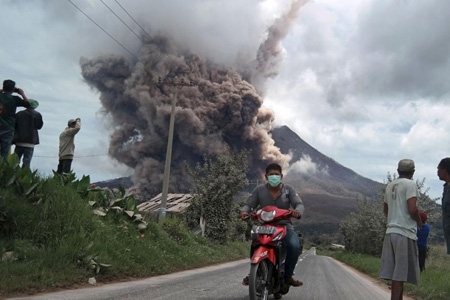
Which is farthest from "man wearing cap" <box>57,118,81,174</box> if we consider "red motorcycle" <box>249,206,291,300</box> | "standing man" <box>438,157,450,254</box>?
"standing man" <box>438,157,450,254</box>

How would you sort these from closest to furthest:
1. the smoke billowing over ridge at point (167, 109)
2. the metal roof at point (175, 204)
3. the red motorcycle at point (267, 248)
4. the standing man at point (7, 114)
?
the red motorcycle at point (267, 248), the standing man at point (7, 114), the metal roof at point (175, 204), the smoke billowing over ridge at point (167, 109)

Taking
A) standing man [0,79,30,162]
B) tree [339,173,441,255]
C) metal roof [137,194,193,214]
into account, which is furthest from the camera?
metal roof [137,194,193,214]

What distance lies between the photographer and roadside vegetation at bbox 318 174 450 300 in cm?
828

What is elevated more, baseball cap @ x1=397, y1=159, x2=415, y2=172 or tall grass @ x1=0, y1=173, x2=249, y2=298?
baseball cap @ x1=397, y1=159, x2=415, y2=172

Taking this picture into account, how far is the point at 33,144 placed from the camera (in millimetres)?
8586

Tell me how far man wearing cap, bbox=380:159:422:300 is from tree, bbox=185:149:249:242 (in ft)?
54.3

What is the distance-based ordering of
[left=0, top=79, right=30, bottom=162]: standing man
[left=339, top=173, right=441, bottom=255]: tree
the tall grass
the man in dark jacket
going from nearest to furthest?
the tall grass < [left=0, top=79, right=30, bottom=162]: standing man < the man in dark jacket < [left=339, top=173, right=441, bottom=255]: tree

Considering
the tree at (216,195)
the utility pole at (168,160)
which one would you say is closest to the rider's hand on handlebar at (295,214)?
the utility pole at (168,160)

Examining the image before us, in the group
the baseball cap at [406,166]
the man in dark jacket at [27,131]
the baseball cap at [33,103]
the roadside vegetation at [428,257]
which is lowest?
the roadside vegetation at [428,257]

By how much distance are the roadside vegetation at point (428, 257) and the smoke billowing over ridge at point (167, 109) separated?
28.8m

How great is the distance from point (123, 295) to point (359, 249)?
3198 cm

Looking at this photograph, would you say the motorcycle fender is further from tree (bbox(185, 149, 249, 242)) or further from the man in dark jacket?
tree (bbox(185, 149, 249, 242))

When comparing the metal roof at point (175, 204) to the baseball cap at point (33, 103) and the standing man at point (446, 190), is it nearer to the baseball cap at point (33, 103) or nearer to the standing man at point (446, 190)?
the baseball cap at point (33, 103)

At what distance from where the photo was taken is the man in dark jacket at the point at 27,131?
8.40m
